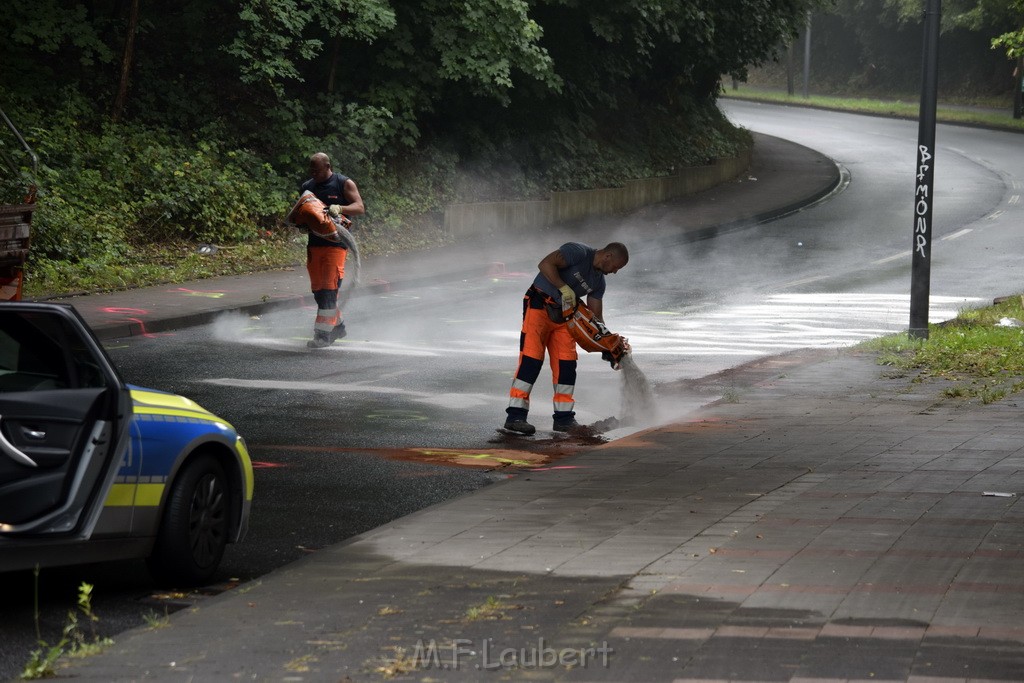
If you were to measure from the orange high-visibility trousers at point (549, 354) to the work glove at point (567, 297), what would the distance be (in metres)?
0.18

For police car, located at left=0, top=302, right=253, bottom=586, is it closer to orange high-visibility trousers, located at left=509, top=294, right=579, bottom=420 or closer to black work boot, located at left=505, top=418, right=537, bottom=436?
black work boot, located at left=505, top=418, right=537, bottom=436

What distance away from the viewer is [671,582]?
607 centimetres

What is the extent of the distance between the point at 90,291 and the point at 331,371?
5.88m

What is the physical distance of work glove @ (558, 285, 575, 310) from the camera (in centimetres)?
1051

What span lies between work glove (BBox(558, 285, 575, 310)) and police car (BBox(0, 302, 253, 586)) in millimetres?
4209

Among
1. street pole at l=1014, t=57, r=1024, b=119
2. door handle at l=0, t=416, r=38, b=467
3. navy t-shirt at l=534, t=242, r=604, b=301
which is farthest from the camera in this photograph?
street pole at l=1014, t=57, r=1024, b=119

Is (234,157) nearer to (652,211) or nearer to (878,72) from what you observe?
(652,211)

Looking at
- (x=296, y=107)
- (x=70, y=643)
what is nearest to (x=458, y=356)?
(x=70, y=643)

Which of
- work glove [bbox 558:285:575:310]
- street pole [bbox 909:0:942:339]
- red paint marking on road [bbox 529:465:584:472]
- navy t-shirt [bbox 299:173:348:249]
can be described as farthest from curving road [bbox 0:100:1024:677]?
navy t-shirt [bbox 299:173:348:249]

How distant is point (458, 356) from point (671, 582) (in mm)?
8628

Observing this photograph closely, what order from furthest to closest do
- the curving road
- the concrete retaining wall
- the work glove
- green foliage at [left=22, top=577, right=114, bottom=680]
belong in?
the concrete retaining wall
the work glove
the curving road
green foliage at [left=22, top=577, right=114, bottom=680]

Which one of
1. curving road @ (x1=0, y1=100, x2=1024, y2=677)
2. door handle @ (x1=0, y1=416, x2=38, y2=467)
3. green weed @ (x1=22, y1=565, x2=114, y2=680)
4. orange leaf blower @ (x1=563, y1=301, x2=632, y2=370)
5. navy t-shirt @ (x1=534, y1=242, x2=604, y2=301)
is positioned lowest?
curving road @ (x1=0, y1=100, x2=1024, y2=677)

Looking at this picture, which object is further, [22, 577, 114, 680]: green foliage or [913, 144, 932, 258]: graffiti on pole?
[913, 144, 932, 258]: graffiti on pole

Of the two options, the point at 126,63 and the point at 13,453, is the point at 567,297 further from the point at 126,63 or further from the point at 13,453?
the point at 126,63
